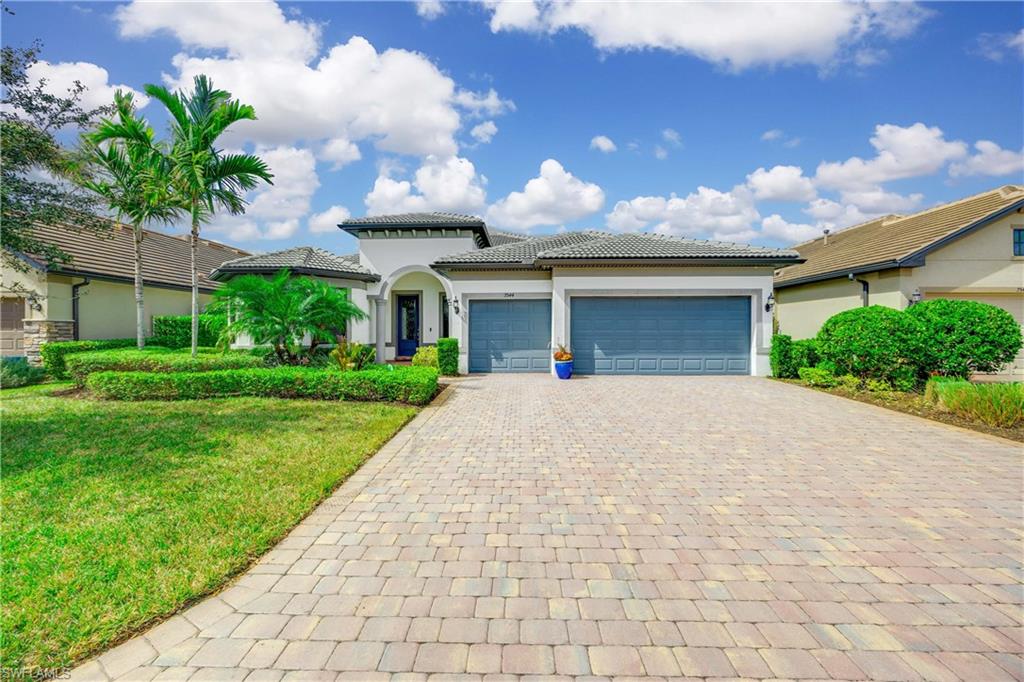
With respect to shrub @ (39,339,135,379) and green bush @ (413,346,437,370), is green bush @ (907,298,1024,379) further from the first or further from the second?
shrub @ (39,339,135,379)

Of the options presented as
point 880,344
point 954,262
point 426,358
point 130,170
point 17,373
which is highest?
point 130,170

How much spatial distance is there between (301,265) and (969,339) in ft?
62.6

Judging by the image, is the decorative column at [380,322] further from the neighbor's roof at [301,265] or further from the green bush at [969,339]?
the green bush at [969,339]

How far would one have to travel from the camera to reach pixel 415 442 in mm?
6562

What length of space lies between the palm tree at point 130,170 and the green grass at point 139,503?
5923 mm

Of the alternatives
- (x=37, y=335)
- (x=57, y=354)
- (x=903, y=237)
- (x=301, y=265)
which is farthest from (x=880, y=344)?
(x=37, y=335)

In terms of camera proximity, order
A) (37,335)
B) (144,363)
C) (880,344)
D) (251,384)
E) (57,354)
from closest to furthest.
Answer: (251,384)
(880,344)
(144,363)
(57,354)
(37,335)

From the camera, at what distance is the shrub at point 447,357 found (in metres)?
14.0

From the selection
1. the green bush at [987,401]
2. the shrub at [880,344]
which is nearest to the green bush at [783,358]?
the shrub at [880,344]

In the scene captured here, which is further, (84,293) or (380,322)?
(380,322)

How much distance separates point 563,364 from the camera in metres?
13.1

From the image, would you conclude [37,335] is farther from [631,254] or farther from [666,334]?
[666,334]

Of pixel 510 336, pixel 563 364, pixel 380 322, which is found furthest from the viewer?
pixel 380 322

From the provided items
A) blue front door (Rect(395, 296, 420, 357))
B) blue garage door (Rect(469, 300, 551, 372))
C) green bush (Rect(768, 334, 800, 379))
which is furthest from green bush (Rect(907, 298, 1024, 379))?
blue front door (Rect(395, 296, 420, 357))
